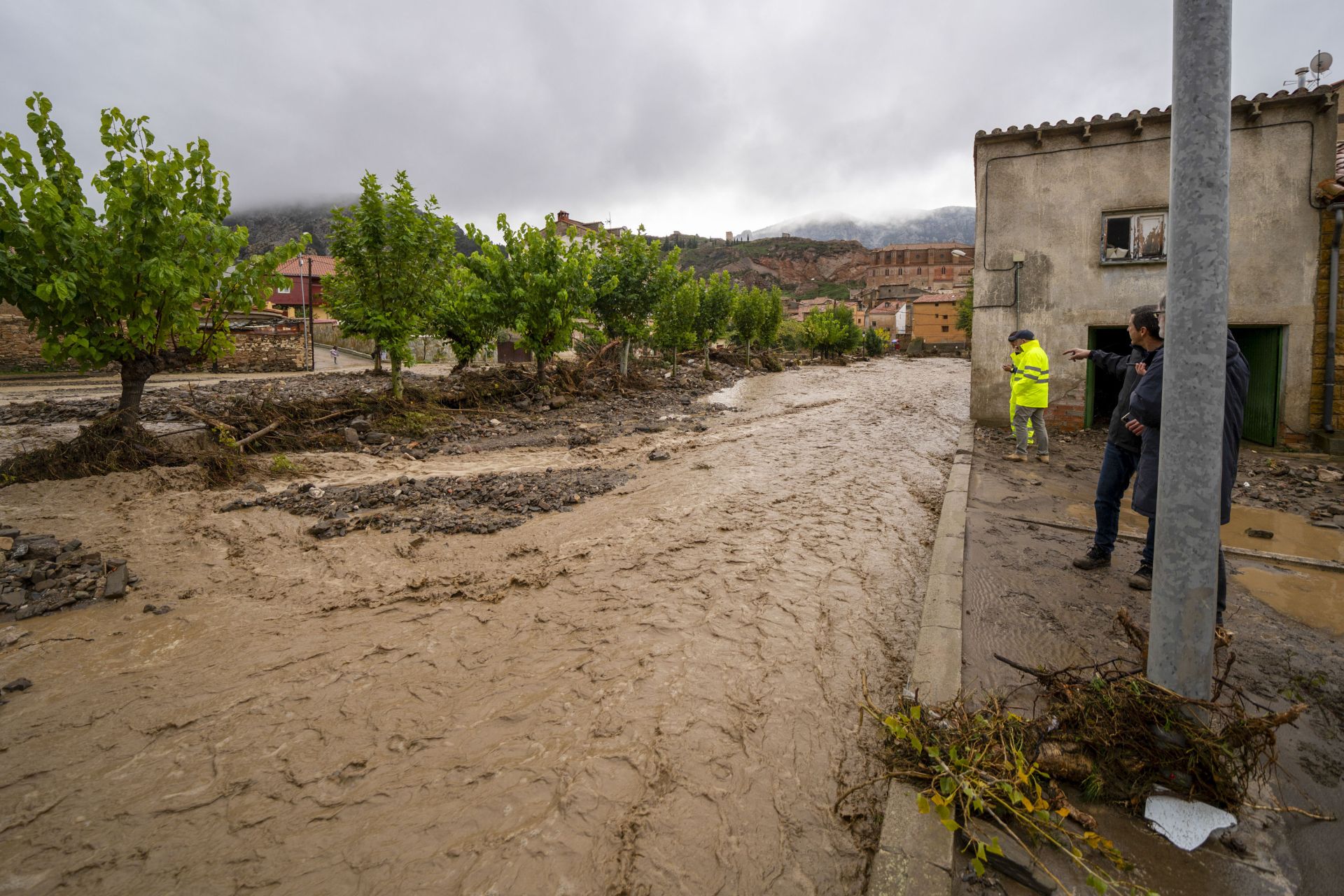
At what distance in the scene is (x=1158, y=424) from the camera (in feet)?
13.3

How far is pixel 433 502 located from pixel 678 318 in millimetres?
19714

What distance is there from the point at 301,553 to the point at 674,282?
63.4 feet

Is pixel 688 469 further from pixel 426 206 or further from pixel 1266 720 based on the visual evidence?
pixel 426 206

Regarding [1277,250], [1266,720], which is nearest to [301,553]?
[1266,720]

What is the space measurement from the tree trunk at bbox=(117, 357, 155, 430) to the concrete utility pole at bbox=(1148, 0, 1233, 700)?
417 inches

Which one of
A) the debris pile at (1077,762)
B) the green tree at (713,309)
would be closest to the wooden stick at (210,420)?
the debris pile at (1077,762)

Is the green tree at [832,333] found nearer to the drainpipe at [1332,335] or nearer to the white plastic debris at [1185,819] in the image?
the drainpipe at [1332,335]

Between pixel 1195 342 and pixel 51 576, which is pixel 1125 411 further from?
pixel 51 576

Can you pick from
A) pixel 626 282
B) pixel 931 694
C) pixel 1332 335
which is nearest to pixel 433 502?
pixel 931 694

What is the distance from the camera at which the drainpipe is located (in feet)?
30.5

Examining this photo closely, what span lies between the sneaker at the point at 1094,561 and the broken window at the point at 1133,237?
808 centimetres

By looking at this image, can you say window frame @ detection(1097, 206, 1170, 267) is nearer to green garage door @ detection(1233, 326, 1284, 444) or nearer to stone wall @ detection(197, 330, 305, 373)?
green garage door @ detection(1233, 326, 1284, 444)

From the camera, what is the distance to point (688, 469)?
9.57 m

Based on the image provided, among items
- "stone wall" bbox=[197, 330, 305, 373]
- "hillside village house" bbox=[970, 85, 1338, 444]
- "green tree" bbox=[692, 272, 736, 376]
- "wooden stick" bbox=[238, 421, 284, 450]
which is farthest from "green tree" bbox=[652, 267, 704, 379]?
"wooden stick" bbox=[238, 421, 284, 450]
